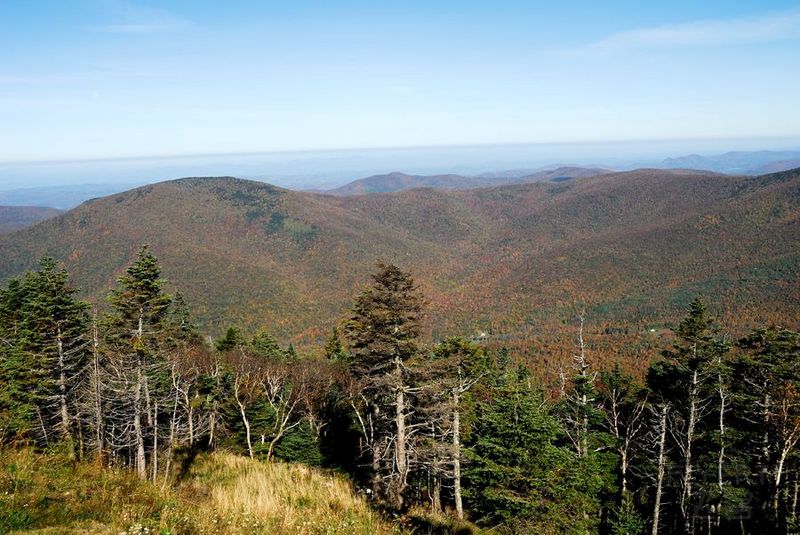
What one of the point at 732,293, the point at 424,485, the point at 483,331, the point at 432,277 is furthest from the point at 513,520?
the point at 432,277

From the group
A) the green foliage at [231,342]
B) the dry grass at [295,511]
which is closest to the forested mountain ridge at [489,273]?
the green foliage at [231,342]

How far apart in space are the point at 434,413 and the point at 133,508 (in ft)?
41.4

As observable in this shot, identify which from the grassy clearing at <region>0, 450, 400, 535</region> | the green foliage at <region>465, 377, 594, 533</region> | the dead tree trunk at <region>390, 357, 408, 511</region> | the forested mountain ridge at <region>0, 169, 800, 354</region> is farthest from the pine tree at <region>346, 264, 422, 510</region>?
the forested mountain ridge at <region>0, 169, 800, 354</region>

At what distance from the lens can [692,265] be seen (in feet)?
510

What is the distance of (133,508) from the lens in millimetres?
5910

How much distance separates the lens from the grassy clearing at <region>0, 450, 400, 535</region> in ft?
17.7

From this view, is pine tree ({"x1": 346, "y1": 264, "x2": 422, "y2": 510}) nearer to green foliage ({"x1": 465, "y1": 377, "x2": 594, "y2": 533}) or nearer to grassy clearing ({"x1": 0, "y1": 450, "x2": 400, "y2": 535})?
green foliage ({"x1": 465, "y1": 377, "x2": 594, "y2": 533})

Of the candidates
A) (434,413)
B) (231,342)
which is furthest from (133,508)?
(231,342)

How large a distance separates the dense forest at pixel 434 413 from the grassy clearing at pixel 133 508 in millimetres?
1948

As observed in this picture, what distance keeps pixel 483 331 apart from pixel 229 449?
109m

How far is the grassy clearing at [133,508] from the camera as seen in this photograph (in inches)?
212

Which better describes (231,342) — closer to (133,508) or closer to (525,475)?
(525,475)

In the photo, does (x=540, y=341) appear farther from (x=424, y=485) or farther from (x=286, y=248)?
(x=286, y=248)

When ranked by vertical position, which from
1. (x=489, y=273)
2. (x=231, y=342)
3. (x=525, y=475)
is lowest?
(x=489, y=273)
